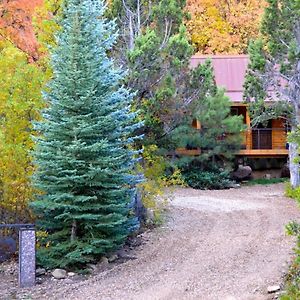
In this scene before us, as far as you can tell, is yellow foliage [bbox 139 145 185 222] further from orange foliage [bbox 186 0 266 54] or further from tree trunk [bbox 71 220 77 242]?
orange foliage [bbox 186 0 266 54]

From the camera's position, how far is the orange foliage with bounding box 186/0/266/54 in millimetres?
28359

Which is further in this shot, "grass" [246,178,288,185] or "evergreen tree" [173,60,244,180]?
"grass" [246,178,288,185]

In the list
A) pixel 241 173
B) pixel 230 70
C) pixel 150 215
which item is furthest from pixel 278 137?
pixel 150 215

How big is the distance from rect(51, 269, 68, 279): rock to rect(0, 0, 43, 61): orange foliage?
205 inches

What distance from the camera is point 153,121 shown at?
40.1ft

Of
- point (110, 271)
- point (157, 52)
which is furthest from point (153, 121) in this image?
point (110, 271)

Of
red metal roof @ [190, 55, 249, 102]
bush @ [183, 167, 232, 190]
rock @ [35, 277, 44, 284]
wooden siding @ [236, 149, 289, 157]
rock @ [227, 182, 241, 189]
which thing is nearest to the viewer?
rock @ [35, 277, 44, 284]

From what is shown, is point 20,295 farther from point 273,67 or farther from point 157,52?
point 273,67

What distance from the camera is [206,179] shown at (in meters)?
20.7

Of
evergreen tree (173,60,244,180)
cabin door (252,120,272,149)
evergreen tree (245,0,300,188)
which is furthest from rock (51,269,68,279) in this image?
cabin door (252,120,272,149)

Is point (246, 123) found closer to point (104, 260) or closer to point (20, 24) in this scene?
point (20, 24)

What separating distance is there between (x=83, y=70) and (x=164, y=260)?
3.91 metres

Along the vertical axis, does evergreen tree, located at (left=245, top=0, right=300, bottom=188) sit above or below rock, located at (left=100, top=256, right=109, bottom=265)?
above

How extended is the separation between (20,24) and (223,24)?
616 inches
